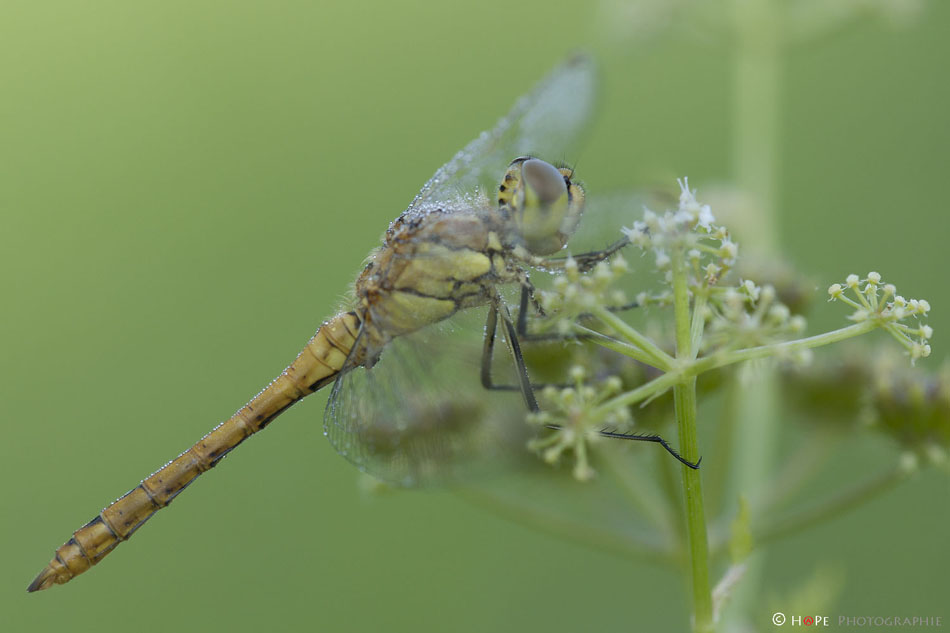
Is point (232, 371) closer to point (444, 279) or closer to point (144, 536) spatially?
point (144, 536)

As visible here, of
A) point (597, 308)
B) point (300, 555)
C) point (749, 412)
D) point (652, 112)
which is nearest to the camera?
point (597, 308)

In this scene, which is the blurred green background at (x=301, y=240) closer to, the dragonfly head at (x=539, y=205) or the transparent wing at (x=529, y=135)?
the transparent wing at (x=529, y=135)

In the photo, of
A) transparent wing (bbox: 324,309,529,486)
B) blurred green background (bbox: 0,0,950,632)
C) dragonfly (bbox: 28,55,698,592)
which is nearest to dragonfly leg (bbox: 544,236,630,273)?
dragonfly (bbox: 28,55,698,592)

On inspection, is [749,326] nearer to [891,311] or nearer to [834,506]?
[891,311]

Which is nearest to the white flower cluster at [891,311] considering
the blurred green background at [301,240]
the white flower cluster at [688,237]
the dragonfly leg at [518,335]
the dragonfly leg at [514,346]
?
the white flower cluster at [688,237]

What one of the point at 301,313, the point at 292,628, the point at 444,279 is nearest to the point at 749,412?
the point at 444,279
